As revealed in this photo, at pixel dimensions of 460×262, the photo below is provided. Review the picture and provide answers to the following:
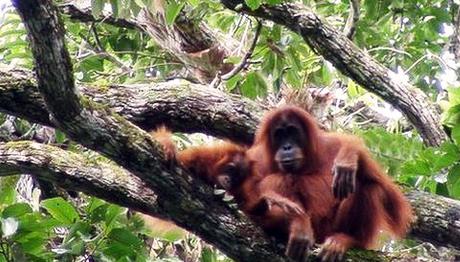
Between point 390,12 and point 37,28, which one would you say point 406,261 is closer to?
point 37,28

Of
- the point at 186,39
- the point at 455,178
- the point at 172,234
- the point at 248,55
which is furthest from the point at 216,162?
the point at 186,39

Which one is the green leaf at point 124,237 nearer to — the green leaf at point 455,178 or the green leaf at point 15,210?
the green leaf at point 15,210

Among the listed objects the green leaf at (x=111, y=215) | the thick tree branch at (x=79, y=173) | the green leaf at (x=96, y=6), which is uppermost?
the green leaf at (x=96, y=6)

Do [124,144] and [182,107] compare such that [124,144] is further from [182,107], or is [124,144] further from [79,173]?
[182,107]

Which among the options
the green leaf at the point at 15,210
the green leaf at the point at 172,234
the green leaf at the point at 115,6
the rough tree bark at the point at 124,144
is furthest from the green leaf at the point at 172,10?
the green leaf at the point at 15,210

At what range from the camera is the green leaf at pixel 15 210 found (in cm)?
368

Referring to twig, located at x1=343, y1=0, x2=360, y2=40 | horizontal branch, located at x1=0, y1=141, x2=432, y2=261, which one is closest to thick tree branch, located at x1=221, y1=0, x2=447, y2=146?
twig, located at x1=343, y1=0, x2=360, y2=40

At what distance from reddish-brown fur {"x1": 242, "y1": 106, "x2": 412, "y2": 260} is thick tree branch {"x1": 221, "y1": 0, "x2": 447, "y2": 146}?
3.07 feet

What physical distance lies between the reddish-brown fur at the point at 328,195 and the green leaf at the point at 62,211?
0.80 meters

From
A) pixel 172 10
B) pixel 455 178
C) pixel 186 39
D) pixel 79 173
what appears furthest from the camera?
pixel 186 39

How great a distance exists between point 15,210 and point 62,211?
0.96 ft

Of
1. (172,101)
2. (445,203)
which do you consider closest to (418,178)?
(445,203)

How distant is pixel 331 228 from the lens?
13.4 ft

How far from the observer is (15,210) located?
3697 millimetres
